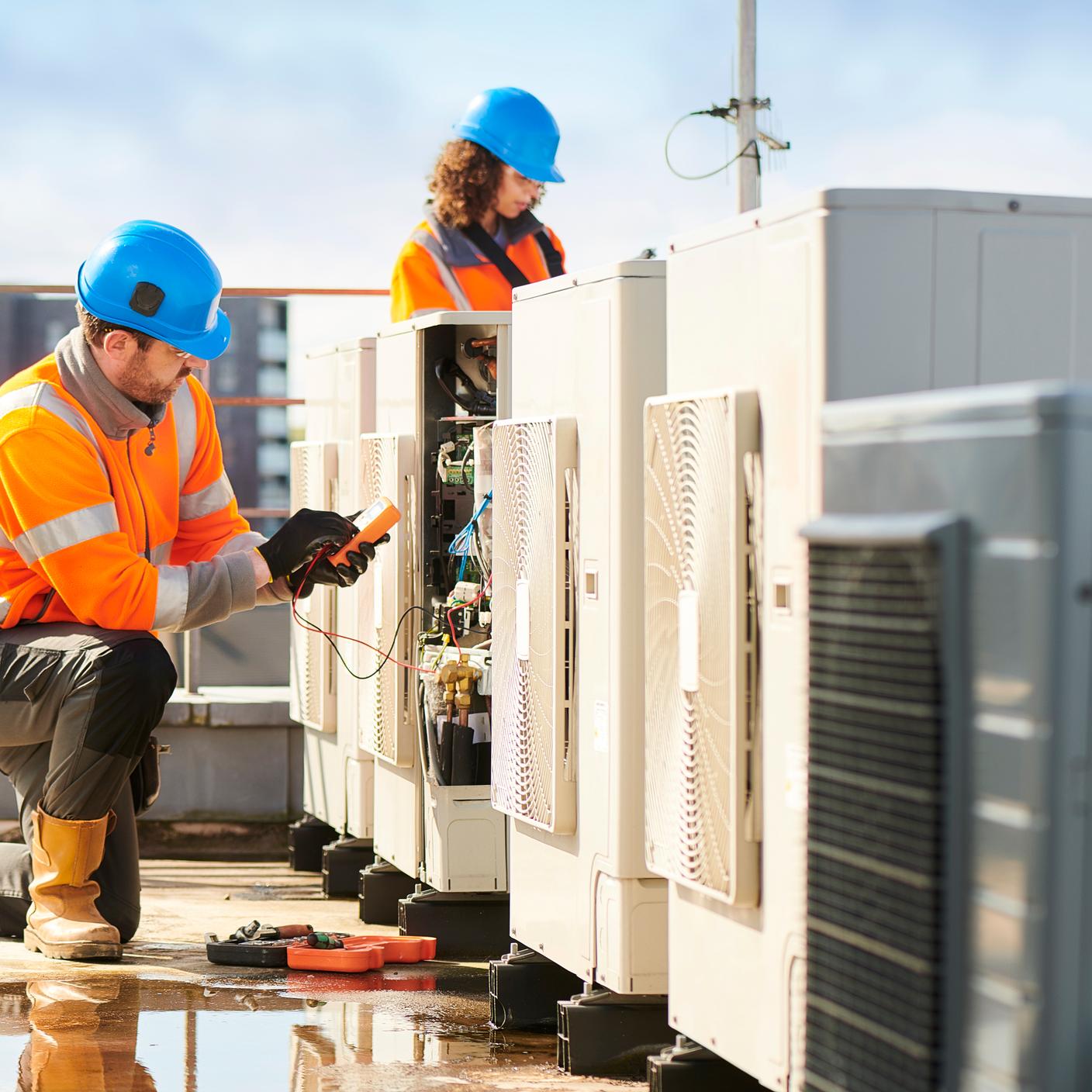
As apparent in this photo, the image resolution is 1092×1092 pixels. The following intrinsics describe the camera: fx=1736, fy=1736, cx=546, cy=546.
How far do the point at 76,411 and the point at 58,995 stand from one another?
58.2 inches

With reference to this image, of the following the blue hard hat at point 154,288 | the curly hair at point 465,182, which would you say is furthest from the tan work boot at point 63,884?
the curly hair at point 465,182

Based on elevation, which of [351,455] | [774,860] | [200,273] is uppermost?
[200,273]

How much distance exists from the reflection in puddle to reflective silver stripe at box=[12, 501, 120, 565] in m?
1.07

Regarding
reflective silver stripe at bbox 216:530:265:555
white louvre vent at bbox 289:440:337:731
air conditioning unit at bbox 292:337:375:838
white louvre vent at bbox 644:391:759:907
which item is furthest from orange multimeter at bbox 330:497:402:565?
white louvre vent at bbox 644:391:759:907

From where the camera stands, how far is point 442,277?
18.6 ft

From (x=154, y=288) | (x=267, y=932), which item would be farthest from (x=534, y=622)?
(x=154, y=288)

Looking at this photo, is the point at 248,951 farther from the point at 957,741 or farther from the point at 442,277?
the point at 957,741

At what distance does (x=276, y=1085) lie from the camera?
11.2 ft

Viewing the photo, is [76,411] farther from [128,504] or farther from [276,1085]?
[276,1085]

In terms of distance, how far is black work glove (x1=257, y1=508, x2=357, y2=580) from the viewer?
15.4 feet

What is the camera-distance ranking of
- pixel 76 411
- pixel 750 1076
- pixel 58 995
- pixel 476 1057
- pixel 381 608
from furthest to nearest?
pixel 381 608 < pixel 76 411 < pixel 58 995 < pixel 476 1057 < pixel 750 1076

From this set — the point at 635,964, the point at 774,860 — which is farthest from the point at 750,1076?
the point at 774,860

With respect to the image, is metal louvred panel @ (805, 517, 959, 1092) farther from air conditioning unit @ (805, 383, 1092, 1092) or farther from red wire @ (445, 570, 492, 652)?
red wire @ (445, 570, 492, 652)

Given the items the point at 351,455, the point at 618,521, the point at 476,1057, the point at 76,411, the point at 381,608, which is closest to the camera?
the point at 618,521
